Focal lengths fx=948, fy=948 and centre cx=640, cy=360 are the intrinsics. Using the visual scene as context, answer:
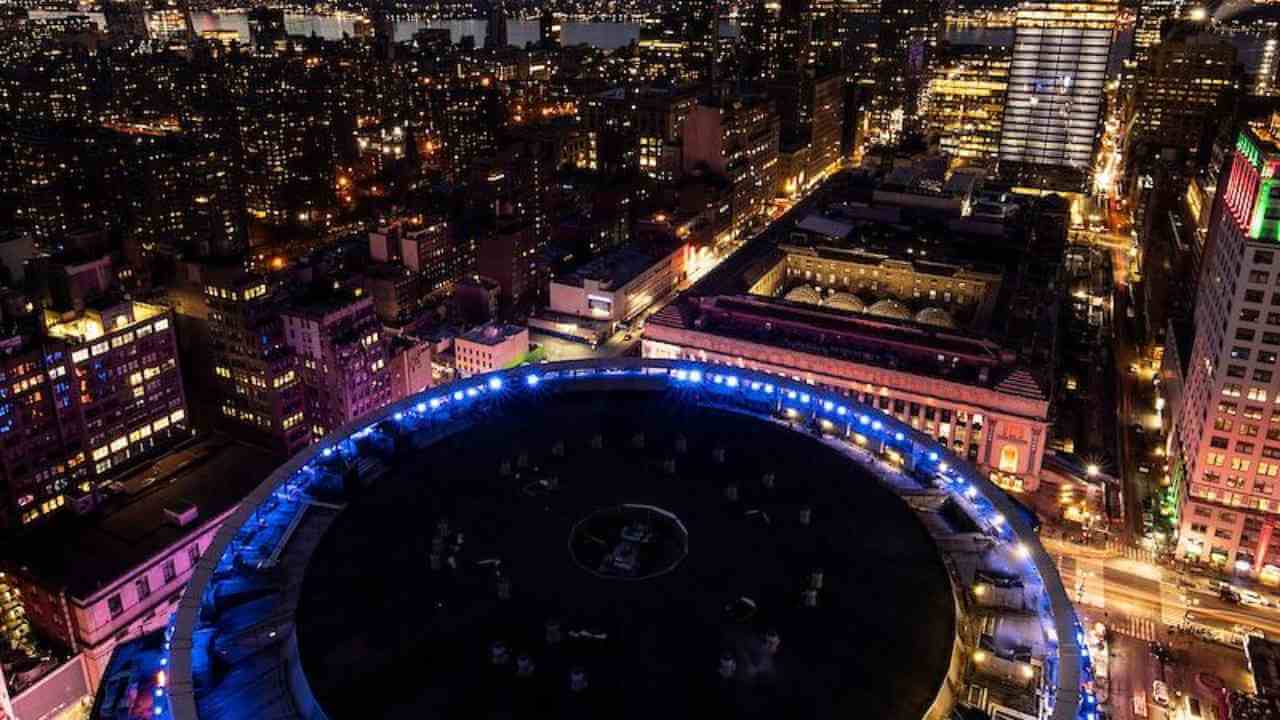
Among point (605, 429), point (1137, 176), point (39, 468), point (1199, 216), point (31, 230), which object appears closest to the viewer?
point (605, 429)

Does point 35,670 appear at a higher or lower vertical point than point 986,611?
lower

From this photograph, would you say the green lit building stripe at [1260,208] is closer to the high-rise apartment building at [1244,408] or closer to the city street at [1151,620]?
the high-rise apartment building at [1244,408]

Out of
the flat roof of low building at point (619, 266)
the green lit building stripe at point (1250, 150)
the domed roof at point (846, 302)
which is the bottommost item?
the domed roof at point (846, 302)

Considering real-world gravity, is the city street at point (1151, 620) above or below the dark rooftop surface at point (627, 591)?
below

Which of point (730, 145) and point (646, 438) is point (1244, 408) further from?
point (730, 145)

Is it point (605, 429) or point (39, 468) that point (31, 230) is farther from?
point (605, 429)

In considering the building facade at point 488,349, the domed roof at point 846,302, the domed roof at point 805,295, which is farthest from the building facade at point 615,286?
the domed roof at point 846,302

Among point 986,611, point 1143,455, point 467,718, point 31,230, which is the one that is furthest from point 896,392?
point 31,230

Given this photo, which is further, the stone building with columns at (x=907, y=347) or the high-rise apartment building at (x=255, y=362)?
the high-rise apartment building at (x=255, y=362)
